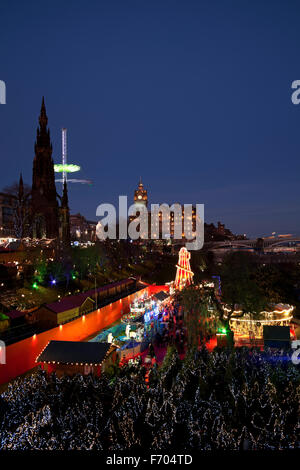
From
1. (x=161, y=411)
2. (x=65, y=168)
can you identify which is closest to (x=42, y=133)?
(x=65, y=168)

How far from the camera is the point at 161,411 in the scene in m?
7.87

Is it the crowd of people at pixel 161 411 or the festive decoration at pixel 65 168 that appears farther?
the festive decoration at pixel 65 168

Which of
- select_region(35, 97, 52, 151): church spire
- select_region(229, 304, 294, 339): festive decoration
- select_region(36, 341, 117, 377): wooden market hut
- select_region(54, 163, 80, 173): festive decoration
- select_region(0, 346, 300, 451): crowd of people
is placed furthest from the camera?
select_region(54, 163, 80, 173): festive decoration

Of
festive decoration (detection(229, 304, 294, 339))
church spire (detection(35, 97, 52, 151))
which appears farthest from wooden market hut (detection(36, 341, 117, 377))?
church spire (detection(35, 97, 52, 151))

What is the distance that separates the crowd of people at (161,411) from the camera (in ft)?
22.9

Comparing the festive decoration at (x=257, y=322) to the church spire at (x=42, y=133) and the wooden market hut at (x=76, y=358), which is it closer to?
the wooden market hut at (x=76, y=358)

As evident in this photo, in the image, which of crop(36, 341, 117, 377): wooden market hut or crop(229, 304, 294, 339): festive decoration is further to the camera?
crop(229, 304, 294, 339): festive decoration

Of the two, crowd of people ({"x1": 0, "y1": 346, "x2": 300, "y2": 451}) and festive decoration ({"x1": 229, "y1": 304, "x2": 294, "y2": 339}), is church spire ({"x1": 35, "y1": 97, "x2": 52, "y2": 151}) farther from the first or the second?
crowd of people ({"x1": 0, "y1": 346, "x2": 300, "y2": 451})

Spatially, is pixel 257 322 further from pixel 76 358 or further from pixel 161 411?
pixel 161 411

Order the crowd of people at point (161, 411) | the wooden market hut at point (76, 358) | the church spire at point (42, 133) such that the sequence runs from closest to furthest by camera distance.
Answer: the crowd of people at point (161, 411) → the wooden market hut at point (76, 358) → the church spire at point (42, 133)

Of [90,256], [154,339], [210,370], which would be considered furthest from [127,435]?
[90,256]

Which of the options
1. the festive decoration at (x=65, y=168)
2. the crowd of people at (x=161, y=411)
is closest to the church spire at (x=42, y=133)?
the festive decoration at (x=65, y=168)

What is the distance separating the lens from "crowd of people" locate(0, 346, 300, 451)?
6.96m

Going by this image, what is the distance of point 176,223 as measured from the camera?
431 feet
